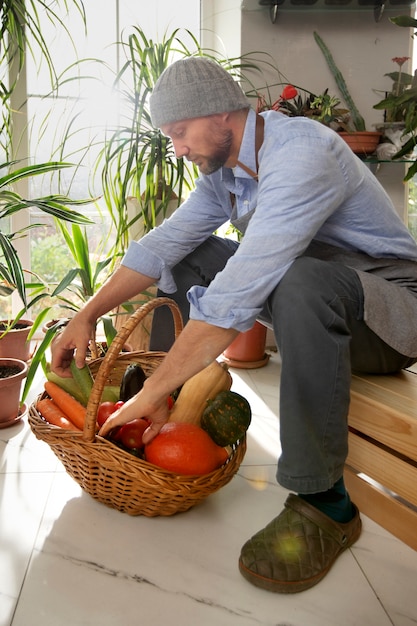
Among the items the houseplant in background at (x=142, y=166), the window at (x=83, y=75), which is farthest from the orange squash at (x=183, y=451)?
the window at (x=83, y=75)

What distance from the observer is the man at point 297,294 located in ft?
3.73

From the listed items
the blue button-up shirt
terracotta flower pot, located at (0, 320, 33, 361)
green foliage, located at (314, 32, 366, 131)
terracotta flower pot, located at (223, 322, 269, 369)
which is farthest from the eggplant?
green foliage, located at (314, 32, 366, 131)

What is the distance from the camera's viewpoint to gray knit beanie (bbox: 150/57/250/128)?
1.25 metres

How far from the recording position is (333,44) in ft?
8.52

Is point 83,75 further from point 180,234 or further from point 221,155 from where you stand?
point 221,155

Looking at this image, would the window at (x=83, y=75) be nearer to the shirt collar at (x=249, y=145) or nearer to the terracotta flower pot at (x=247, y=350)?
the terracotta flower pot at (x=247, y=350)

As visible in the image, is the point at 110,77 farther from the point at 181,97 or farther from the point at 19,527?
the point at 19,527

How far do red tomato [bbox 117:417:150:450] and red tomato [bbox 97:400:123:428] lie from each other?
0.07 meters

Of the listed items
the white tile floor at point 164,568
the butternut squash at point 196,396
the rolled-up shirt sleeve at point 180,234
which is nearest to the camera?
the white tile floor at point 164,568

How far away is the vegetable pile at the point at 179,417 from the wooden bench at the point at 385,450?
266mm

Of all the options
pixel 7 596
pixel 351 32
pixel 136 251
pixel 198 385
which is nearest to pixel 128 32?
pixel 351 32

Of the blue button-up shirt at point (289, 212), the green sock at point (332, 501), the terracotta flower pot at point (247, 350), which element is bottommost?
the terracotta flower pot at point (247, 350)

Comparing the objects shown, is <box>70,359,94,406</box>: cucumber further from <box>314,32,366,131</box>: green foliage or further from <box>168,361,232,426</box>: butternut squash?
<box>314,32,366,131</box>: green foliage

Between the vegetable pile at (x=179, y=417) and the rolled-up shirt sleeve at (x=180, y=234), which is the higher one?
the rolled-up shirt sleeve at (x=180, y=234)
